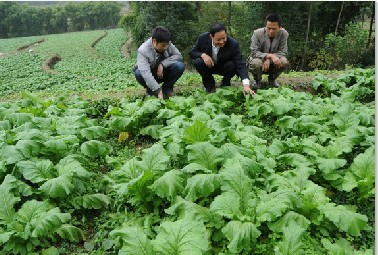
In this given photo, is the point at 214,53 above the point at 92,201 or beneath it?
above

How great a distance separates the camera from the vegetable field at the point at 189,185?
3289mm

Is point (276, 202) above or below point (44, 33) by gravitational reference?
above

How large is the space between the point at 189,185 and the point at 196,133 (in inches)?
38.7

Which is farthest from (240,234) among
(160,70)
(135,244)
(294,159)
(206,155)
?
(160,70)

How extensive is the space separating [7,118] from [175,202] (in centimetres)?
338

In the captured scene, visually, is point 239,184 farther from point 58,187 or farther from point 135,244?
point 58,187

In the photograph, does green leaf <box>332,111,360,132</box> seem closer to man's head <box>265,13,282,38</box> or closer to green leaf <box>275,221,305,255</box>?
man's head <box>265,13,282,38</box>

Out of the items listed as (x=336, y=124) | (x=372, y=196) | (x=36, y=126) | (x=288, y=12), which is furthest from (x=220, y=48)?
(x=288, y=12)

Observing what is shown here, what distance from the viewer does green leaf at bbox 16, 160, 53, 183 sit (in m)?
4.00

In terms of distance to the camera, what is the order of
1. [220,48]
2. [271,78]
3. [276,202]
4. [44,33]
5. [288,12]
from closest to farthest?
[276,202], [220,48], [271,78], [288,12], [44,33]

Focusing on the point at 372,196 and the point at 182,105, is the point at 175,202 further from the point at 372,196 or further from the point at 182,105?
the point at 182,105

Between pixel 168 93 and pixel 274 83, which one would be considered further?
pixel 274 83

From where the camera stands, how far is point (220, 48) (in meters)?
7.00

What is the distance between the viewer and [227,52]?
277 inches
